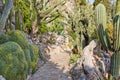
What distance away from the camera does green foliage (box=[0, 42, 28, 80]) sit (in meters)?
4.58

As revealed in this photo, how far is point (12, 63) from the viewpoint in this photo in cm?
466

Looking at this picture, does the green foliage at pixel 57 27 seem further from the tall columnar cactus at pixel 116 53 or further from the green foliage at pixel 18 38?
the green foliage at pixel 18 38

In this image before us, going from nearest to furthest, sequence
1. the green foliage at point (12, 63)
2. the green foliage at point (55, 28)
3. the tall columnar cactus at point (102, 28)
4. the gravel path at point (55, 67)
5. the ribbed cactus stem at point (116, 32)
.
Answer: the green foliage at point (12, 63), the ribbed cactus stem at point (116, 32), the tall columnar cactus at point (102, 28), the gravel path at point (55, 67), the green foliage at point (55, 28)

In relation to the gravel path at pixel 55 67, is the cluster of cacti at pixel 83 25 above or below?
above

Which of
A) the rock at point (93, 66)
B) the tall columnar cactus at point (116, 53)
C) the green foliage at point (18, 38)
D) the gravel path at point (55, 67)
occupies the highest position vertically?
the green foliage at point (18, 38)

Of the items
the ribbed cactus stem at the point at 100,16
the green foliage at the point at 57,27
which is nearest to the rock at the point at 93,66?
the ribbed cactus stem at the point at 100,16

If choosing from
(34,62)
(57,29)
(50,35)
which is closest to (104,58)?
(34,62)

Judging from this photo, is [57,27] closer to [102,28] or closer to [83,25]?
[83,25]

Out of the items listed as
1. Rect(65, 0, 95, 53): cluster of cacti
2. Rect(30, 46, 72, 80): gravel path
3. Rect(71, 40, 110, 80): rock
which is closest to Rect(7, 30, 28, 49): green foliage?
Rect(71, 40, 110, 80): rock

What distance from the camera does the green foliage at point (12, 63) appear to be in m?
4.58

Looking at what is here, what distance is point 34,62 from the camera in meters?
5.94

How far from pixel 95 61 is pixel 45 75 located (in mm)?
1971

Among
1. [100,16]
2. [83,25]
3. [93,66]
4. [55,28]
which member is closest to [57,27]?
[55,28]

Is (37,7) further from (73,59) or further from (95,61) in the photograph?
→ (95,61)
